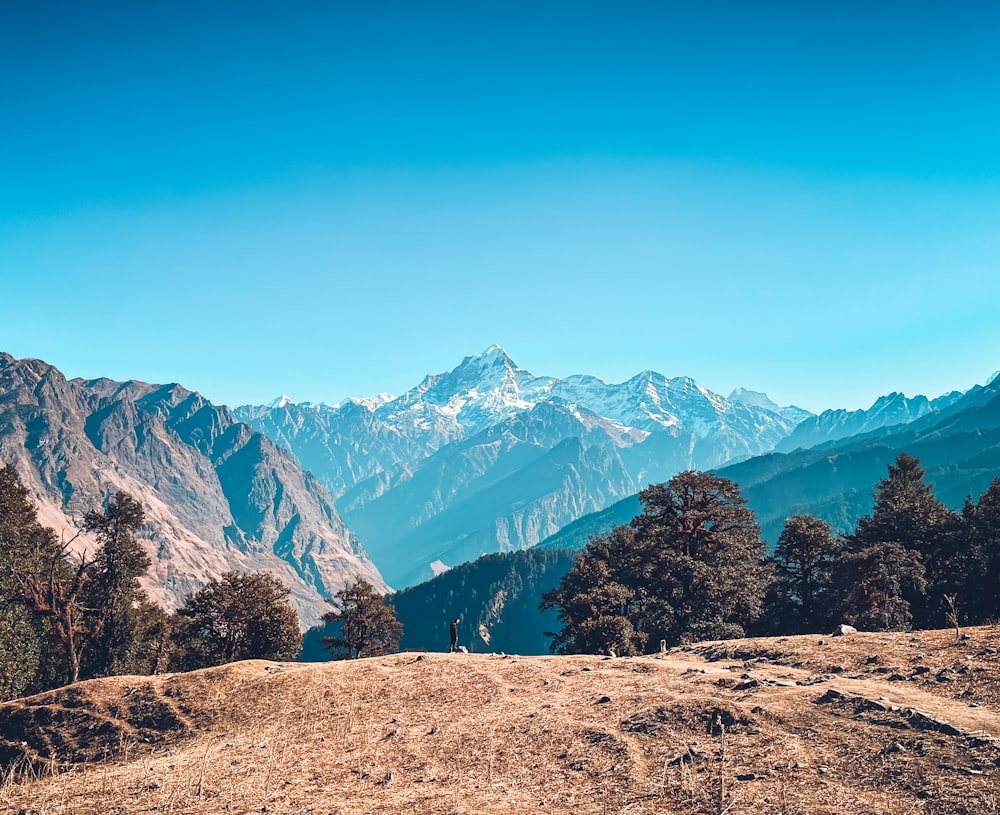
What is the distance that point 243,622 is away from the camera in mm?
69812

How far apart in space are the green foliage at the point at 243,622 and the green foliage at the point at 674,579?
97.9 feet

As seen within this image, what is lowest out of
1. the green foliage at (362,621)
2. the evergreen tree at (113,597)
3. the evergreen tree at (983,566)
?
the evergreen tree at (983,566)

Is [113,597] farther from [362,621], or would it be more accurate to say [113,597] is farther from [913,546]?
[913,546]

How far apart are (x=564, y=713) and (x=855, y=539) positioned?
5755cm

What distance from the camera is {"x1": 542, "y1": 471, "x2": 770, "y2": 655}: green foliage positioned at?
60812 millimetres

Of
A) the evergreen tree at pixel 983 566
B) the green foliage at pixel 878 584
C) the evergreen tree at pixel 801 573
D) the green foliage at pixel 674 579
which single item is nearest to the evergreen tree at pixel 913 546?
the green foliage at pixel 878 584

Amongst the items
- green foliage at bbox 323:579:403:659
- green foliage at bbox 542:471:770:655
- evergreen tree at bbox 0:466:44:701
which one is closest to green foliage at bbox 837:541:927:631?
green foliage at bbox 542:471:770:655

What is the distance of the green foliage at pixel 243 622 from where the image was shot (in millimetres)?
70188

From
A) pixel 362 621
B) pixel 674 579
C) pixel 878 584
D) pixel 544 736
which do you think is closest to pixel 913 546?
pixel 878 584

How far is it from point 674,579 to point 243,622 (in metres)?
45.2

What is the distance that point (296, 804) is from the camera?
73.7 feet

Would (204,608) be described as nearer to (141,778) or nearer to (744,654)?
(141,778)

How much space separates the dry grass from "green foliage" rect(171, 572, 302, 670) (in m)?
31.0

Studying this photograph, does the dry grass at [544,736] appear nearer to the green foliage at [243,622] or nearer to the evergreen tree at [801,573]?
the green foliage at [243,622]
